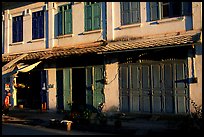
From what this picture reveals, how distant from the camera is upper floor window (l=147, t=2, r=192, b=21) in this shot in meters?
14.2

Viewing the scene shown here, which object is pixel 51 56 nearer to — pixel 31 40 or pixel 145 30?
pixel 31 40

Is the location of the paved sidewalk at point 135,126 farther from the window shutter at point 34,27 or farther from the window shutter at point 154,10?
the window shutter at point 34,27

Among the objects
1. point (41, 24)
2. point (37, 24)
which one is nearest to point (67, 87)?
point (41, 24)

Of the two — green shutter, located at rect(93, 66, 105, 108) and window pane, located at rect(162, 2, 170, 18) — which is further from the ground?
window pane, located at rect(162, 2, 170, 18)

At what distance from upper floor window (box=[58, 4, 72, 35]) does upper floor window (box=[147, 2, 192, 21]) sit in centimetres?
492

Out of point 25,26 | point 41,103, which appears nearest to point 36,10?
point 25,26

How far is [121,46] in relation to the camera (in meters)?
14.7

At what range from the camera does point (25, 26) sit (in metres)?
20.3

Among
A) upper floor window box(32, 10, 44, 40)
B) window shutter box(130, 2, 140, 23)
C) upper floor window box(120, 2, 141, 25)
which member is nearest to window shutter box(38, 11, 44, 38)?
upper floor window box(32, 10, 44, 40)

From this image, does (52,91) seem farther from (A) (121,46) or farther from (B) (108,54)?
(A) (121,46)

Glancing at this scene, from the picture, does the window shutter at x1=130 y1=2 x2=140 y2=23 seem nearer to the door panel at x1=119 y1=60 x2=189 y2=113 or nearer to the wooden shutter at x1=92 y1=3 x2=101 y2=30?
the wooden shutter at x1=92 y1=3 x2=101 y2=30

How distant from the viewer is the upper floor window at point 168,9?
14.2 m

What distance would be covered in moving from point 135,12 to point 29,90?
346 inches

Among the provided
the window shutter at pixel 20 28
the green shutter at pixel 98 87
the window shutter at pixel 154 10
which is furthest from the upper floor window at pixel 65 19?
the window shutter at pixel 154 10
